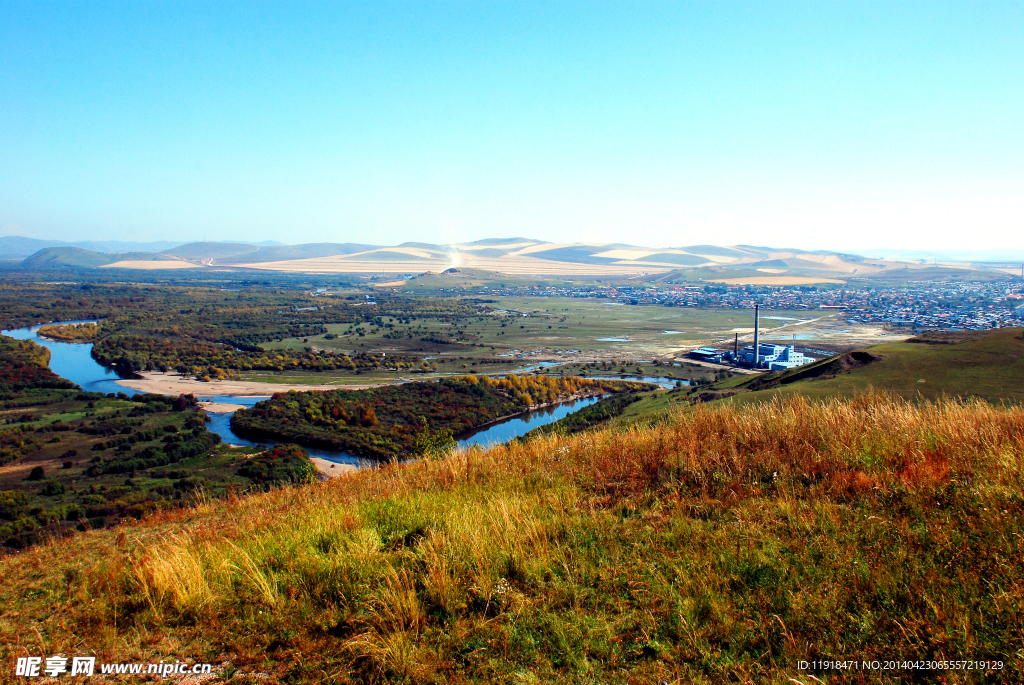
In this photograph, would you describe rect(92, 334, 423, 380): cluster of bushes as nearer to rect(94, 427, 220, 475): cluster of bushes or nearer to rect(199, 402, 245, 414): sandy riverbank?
rect(199, 402, 245, 414): sandy riverbank

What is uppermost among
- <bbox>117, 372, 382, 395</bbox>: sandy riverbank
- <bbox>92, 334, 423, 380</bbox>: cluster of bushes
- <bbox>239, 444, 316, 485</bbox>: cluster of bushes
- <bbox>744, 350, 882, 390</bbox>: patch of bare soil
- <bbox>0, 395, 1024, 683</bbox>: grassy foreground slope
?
<bbox>0, 395, 1024, 683</bbox>: grassy foreground slope

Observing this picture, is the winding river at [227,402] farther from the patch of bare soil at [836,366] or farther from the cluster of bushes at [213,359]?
the patch of bare soil at [836,366]

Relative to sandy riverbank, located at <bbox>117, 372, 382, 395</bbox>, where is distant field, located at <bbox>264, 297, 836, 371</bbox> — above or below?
above

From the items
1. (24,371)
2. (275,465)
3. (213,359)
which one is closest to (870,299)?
(213,359)

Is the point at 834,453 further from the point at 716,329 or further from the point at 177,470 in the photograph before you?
the point at 716,329

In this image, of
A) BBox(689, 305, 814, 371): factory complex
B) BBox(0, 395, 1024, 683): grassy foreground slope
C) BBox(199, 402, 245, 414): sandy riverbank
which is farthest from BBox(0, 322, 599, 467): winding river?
BBox(689, 305, 814, 371): factory complex

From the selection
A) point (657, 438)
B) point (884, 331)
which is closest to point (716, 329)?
point (884, 331)

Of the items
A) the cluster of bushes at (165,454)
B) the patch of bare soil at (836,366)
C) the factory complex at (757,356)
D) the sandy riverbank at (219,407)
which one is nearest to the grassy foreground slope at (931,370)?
the patch of bare soil at (836,366)

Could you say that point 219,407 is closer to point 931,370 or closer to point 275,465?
point 275,465
